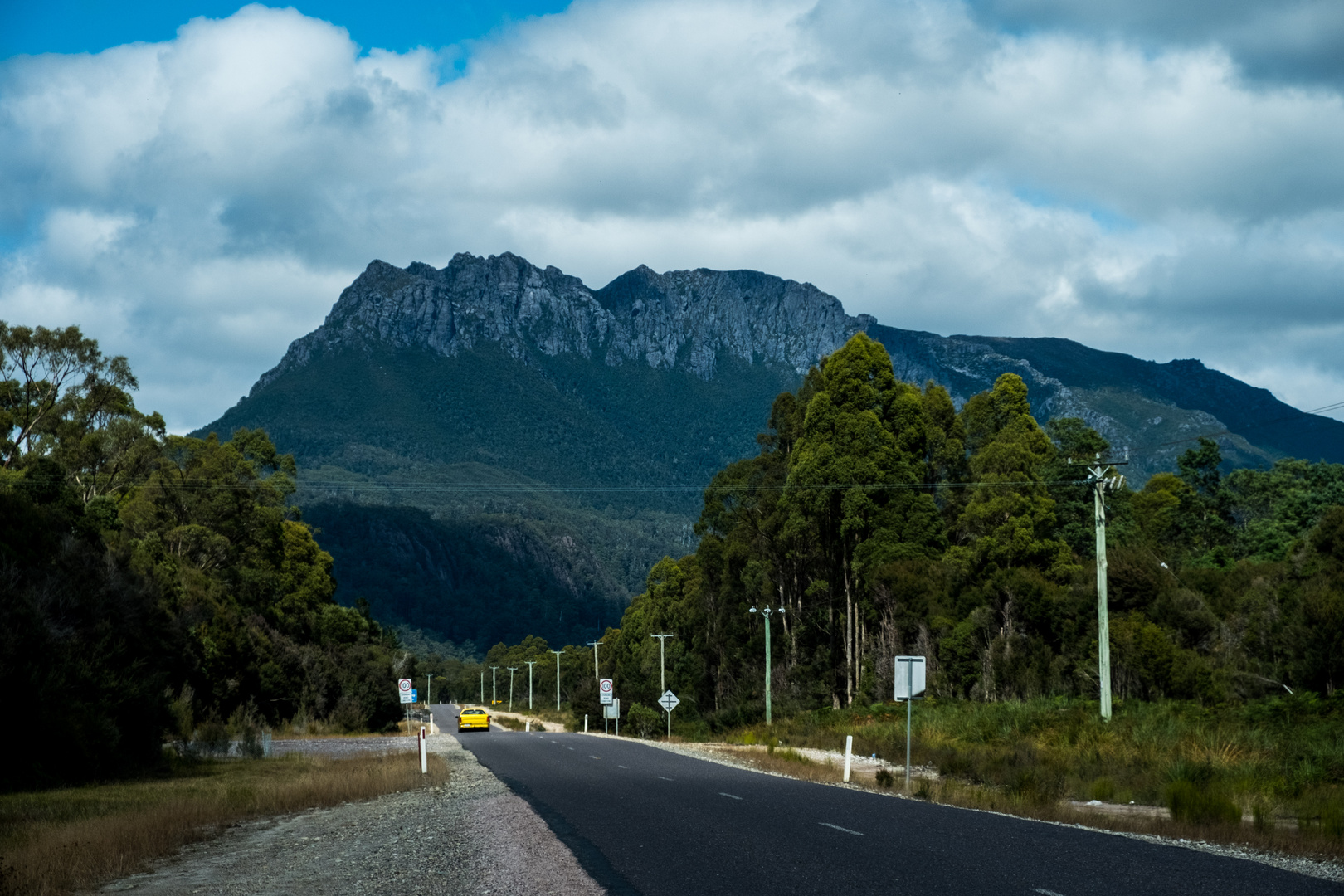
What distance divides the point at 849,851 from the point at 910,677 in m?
11.5

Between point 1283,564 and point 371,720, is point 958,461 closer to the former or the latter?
point 1283,564

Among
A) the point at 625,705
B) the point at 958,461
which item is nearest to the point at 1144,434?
the point at 625,705

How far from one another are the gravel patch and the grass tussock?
8610 mm

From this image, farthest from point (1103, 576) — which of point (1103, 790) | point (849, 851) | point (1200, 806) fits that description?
point (849, 851)

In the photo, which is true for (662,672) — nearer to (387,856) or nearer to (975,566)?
(975,566)

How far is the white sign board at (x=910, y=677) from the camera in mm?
25244

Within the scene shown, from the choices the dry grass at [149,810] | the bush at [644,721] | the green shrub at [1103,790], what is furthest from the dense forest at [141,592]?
the green shrub at [1103,790]

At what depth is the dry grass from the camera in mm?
14766

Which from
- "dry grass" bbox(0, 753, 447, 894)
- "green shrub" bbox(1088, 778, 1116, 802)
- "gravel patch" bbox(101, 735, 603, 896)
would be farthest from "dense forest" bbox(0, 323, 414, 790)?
"green shrub" bbox(1088, 778, 1116, 802)

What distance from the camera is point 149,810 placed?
68.7 feet

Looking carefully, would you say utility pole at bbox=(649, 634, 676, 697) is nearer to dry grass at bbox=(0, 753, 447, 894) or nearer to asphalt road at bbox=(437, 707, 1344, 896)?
dry grass at bbox=(0, 753, 447, 894)

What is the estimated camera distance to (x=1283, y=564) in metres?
39.5

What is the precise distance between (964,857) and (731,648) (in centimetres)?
5630

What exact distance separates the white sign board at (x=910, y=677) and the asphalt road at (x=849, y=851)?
2.66m
